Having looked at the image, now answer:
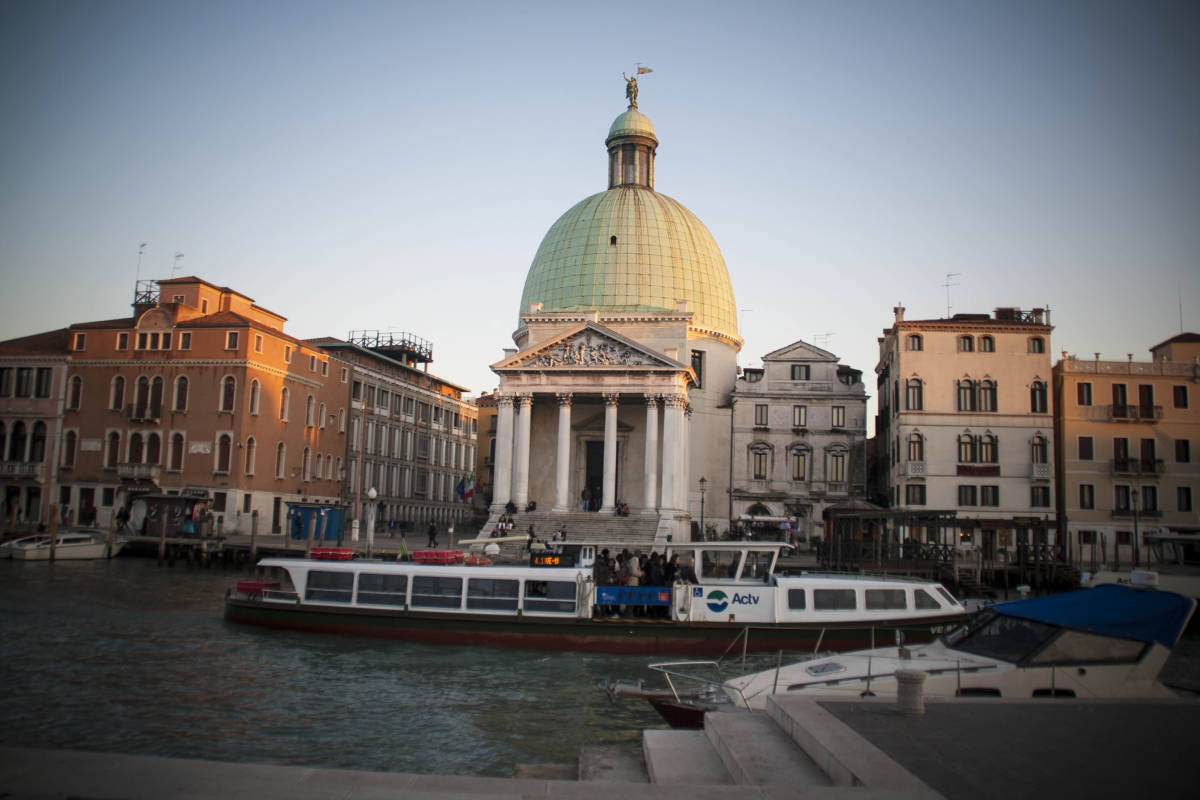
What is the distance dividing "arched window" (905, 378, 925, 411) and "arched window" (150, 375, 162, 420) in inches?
1411

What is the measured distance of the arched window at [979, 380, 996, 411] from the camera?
44.6m

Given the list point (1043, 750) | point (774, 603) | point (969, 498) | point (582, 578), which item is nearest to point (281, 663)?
point (582, 578)

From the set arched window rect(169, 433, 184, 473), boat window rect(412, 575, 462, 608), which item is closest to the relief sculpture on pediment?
arched window rect(169, 433, 184, 473)

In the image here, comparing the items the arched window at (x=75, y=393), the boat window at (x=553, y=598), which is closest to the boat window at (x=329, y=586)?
the boat window at (x=553, y=598)

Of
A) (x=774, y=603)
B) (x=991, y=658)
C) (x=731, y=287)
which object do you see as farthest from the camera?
(x=731, y=287)

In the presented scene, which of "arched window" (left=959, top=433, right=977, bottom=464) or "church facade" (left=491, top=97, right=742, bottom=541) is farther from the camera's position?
"arched window" (left=959, top=433, right=977, bottom=464)

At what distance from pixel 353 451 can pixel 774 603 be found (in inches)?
1557

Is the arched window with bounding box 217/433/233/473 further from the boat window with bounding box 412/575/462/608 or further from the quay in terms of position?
the quay

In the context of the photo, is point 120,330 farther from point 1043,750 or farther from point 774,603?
point 1043,750

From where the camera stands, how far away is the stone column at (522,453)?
44.0 meters

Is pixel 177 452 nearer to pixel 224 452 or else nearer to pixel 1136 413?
pixel 224 452

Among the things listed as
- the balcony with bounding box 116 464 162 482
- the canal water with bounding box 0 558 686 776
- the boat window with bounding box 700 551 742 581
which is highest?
the balcony with bounding box 116 464 162 482

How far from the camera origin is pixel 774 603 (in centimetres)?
2309

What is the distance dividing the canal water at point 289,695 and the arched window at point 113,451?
2309 cm
